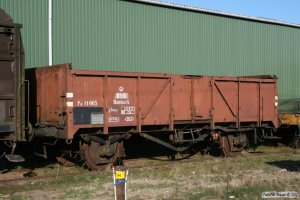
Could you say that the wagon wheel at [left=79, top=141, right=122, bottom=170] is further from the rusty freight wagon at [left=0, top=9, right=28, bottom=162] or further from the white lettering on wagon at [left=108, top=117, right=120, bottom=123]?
the rusty freight wagon at [left=0, top=9, right=28, bottom=162]

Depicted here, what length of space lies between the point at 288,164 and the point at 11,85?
27.4 feet

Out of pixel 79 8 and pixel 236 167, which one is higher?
pixel 79 8

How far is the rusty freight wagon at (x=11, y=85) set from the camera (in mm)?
10492

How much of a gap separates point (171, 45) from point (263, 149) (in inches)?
231

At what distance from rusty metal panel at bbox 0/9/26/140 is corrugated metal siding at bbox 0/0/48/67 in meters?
4.69

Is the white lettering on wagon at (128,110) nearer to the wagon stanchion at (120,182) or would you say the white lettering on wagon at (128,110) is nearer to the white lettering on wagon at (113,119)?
the white lettering on wagon at (113,119)

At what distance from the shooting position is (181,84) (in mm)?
14281

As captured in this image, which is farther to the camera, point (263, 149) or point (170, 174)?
point (263, 149)

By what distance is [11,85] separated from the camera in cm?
1063

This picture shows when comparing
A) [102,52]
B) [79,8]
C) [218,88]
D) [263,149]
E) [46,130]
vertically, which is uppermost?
[79,8]

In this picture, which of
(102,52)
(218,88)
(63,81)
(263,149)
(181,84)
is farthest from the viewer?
(263,149)

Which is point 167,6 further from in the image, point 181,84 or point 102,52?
point 181,84

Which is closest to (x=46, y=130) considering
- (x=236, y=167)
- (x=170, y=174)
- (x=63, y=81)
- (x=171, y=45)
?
(x=63, y=81)

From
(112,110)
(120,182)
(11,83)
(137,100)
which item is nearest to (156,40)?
(137,100)
